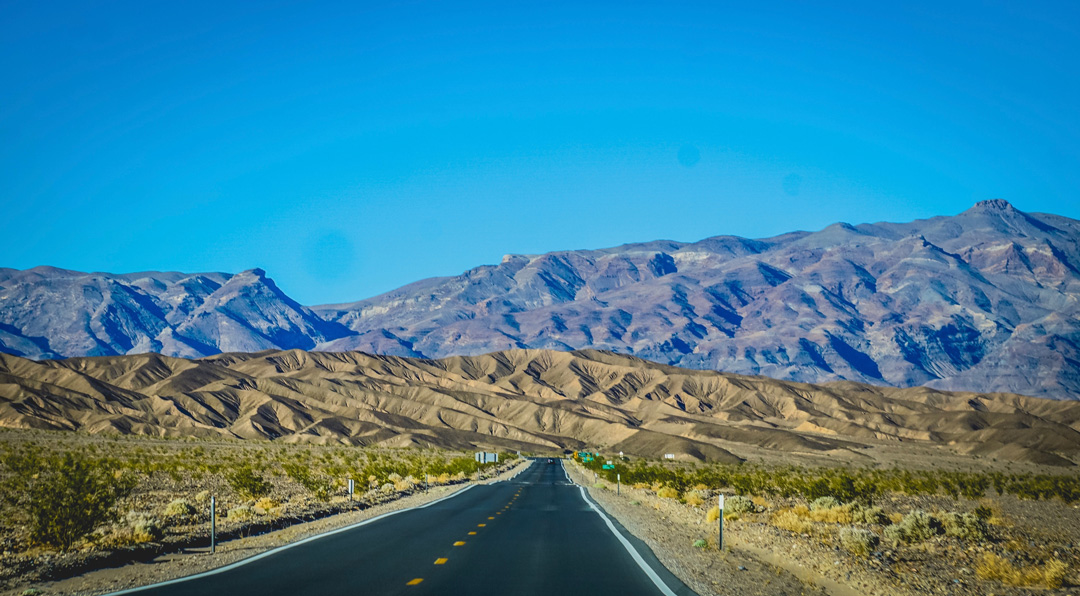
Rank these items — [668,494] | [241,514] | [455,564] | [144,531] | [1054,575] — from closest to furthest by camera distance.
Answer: [1054,575] < [455,564] < [144,531] < [241,514] < [668,494]

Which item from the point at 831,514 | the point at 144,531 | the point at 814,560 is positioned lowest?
the point at 814,560

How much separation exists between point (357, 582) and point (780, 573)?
24.8 feet

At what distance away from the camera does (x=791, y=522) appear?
24.5 m

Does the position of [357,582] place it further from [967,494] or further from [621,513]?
[967,494]

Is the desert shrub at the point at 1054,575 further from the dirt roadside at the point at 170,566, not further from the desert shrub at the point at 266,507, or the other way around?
the desert shrub at the point at 266,507

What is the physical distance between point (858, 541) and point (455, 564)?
8.78m

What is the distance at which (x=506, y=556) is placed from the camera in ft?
55.7

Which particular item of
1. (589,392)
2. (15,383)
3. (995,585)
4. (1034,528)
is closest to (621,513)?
(1034,528)

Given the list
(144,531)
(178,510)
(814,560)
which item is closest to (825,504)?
(814,560)

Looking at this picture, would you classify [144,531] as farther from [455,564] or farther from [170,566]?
A: [455,564]

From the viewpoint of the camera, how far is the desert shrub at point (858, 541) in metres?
18.7

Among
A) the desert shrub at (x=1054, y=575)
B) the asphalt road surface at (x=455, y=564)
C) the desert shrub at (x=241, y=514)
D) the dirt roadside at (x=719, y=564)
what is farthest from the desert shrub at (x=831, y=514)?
the desert shrub at (x=241, y=514)

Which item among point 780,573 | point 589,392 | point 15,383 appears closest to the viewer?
point 780,573

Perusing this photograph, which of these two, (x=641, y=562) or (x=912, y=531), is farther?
(x=912, y=531)
